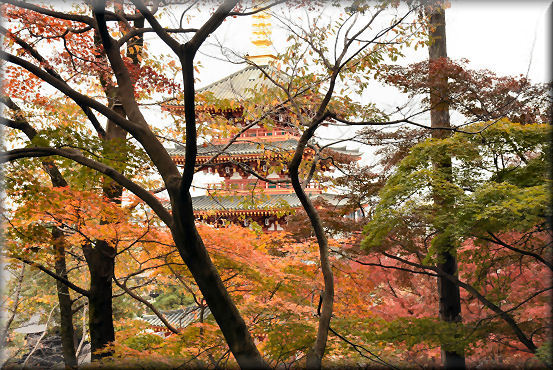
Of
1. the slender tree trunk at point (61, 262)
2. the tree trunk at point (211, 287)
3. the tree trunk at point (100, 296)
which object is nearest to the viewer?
the tree trunk at point (211, 287)

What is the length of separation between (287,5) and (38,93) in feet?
11.6

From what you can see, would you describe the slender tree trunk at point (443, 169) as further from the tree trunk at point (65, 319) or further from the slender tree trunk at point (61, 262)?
the tree trunk at point (65, 319)

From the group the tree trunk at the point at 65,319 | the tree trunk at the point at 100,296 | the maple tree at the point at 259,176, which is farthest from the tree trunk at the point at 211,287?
the tree trunk at the point at 65,319

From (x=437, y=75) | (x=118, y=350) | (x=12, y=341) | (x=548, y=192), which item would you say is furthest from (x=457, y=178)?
(x=12, y=341)

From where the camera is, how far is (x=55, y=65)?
16.7 ft

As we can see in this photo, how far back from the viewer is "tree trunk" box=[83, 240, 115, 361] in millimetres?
5148

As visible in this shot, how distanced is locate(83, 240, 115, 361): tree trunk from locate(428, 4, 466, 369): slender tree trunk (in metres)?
3.65

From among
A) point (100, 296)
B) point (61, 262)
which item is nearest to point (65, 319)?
point (61, 262)

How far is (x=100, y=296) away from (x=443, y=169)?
3963mm

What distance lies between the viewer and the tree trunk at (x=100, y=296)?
5.15m

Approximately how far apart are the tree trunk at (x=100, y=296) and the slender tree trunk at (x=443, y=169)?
3649mm

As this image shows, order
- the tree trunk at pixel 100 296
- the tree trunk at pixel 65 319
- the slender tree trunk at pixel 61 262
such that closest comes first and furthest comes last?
the slender tree trunk at pixel 61 262 → the tree trunk at pixel 100 296 → the tree trunk at pixel 65 319

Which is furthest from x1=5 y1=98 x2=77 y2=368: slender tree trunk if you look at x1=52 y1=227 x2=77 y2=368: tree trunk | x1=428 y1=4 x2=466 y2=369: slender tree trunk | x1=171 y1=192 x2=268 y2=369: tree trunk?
x1=428 y1=4 x2=466 y2=369: slender tree trunk

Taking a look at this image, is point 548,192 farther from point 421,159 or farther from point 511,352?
point 511,352
